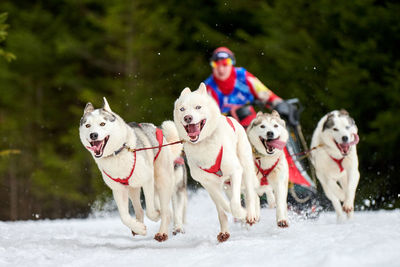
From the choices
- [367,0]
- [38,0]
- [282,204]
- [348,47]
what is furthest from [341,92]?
[38,0]

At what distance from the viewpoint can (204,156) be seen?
480 cm

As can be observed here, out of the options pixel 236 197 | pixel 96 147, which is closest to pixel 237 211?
pixel 236 197

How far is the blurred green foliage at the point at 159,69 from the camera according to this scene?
12.5 metres

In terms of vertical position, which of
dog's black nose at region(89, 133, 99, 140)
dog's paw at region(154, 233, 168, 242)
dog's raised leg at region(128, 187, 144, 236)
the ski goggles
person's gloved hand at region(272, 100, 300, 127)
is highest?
the ski goggles

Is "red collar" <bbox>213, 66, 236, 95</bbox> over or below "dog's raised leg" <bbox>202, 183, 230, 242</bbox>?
over

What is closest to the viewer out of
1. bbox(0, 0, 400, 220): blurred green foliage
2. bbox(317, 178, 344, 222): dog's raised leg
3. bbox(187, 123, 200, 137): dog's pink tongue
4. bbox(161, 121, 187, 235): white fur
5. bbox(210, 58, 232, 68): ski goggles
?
bbox(187, 123, 200, 137): dog's pink tongue

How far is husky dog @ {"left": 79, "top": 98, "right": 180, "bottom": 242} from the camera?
16.3 ft

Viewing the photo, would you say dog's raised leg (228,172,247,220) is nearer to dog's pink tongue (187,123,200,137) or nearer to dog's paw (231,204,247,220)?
dog's paw (231,204,247,220)

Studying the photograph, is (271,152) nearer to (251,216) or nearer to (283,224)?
(283,224)

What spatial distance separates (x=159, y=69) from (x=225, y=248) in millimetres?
12483

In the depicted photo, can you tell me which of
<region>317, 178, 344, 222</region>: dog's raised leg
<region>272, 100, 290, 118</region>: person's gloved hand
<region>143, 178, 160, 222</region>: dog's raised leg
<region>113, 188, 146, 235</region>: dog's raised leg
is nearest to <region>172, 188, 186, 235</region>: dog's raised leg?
<region>143, 178, 160, 222</region>: dog's raised leg

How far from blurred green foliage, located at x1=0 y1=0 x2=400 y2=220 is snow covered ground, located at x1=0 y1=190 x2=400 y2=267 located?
19.3ft

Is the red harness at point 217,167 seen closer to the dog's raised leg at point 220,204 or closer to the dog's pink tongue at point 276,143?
the dog's raised leg at point 220,204

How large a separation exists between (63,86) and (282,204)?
601 inches
